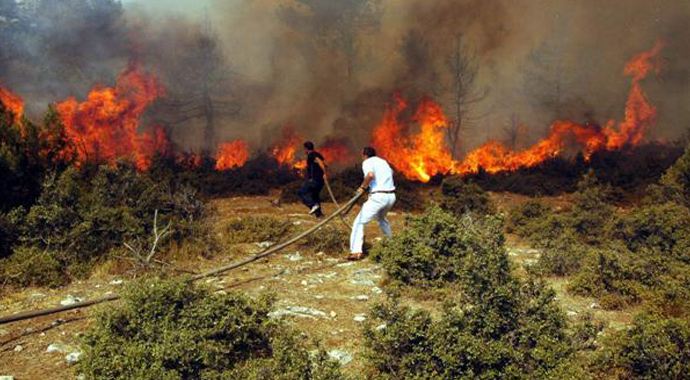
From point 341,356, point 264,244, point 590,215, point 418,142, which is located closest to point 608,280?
point 341,356

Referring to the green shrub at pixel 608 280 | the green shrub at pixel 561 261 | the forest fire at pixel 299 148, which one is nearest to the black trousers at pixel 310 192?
the green shrub at pixel 561 261

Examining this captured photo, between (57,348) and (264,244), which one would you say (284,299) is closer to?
(57,348)

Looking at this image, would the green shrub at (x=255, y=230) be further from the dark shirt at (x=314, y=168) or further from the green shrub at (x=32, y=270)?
the green shrub at (x=32, y=270)

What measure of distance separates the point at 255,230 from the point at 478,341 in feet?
23.4

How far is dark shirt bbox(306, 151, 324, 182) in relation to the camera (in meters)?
12.1

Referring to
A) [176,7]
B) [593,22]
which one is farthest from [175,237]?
[593,22]

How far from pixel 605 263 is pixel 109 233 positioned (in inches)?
311

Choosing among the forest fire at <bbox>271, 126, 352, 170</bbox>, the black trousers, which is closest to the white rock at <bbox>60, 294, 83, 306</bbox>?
the black trousers

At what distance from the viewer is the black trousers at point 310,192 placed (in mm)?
12531

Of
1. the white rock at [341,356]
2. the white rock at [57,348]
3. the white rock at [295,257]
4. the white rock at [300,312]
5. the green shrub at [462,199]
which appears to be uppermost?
the white rock at [341,356]

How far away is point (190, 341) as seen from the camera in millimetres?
4371

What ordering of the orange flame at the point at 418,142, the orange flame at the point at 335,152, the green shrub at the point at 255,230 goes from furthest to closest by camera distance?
the orange flame at the point at 335,152 → the orange flame at the point at 418,142 → the green shrub at the point at 255,230

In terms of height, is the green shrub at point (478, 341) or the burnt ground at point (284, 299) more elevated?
the green shrub at point (478, 341)

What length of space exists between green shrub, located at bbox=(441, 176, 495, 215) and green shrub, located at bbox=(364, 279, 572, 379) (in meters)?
9.74
